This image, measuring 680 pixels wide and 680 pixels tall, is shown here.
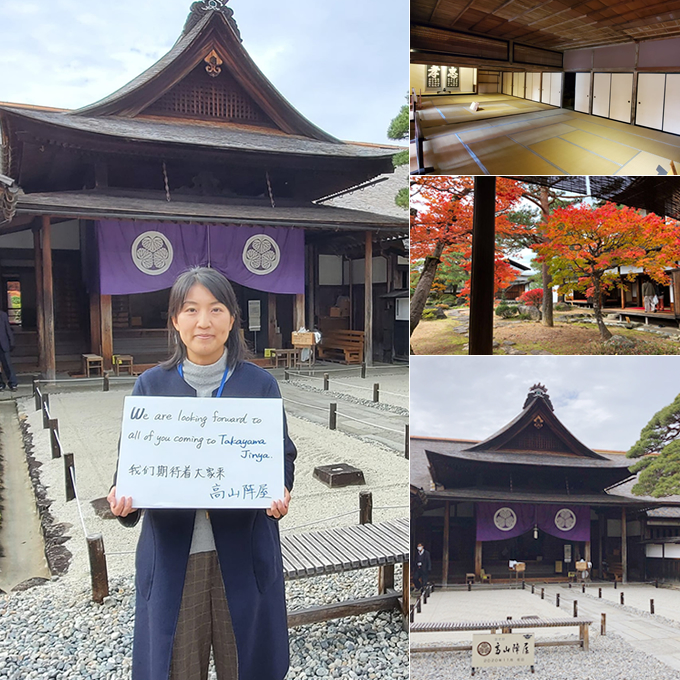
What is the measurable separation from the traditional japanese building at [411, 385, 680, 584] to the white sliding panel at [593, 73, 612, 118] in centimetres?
114

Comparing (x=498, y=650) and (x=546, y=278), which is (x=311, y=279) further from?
Result: (x=498, y=650)

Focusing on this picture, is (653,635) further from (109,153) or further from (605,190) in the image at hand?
(109,153)

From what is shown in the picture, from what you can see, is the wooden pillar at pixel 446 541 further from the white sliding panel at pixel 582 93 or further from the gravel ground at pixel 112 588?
the white sliding panel at pixel 582 93

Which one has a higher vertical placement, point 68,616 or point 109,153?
point 109,153

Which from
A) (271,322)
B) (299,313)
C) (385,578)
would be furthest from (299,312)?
(385,578)

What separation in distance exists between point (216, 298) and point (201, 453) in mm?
551

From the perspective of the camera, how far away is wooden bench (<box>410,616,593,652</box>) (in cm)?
229

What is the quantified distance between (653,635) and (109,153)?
5.19 m

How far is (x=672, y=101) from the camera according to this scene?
69.1 inches

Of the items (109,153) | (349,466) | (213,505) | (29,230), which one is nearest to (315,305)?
(349,466)

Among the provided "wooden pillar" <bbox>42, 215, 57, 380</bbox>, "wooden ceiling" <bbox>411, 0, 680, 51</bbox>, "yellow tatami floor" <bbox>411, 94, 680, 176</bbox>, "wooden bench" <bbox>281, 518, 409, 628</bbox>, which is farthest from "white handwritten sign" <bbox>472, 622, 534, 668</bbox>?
"wooden pillar" <bbox>42, 215, 57, 380</bbox>

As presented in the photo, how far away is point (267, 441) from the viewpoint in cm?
192

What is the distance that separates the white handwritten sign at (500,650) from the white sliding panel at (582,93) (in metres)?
2.06

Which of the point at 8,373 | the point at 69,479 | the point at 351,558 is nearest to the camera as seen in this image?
the point at 351,558
